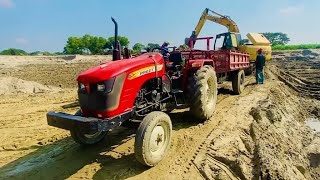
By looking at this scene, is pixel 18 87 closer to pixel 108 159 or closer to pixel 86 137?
pixel 86 137

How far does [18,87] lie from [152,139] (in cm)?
1114

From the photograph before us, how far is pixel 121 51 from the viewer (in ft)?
21.9

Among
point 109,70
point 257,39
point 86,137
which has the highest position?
point 257,39

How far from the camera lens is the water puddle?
1171 centimetres

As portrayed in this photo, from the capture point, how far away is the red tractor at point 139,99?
5.25 m

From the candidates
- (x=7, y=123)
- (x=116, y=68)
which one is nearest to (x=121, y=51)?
(x=116, y=68)

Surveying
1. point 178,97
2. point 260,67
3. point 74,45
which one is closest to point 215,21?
point 260,67

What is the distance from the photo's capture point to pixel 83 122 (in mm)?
5000

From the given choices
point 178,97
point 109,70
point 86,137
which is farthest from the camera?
point 178,97

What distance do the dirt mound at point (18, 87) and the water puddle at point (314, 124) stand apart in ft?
33.5

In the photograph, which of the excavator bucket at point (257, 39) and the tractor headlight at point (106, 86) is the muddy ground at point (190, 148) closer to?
the tractor headlight at point (106, 86)

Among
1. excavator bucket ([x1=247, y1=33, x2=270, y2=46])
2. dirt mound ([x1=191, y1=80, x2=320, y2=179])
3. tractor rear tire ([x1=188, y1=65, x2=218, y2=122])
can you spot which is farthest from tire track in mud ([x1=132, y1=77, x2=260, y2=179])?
excavator bucket ([x1=247, y1=33, x2=270, y2=46])

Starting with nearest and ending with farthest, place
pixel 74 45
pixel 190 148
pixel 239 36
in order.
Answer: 1. pixel 190 148
2. pixel 239 36
3. pixel 74 45

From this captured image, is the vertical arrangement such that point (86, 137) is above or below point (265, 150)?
above
